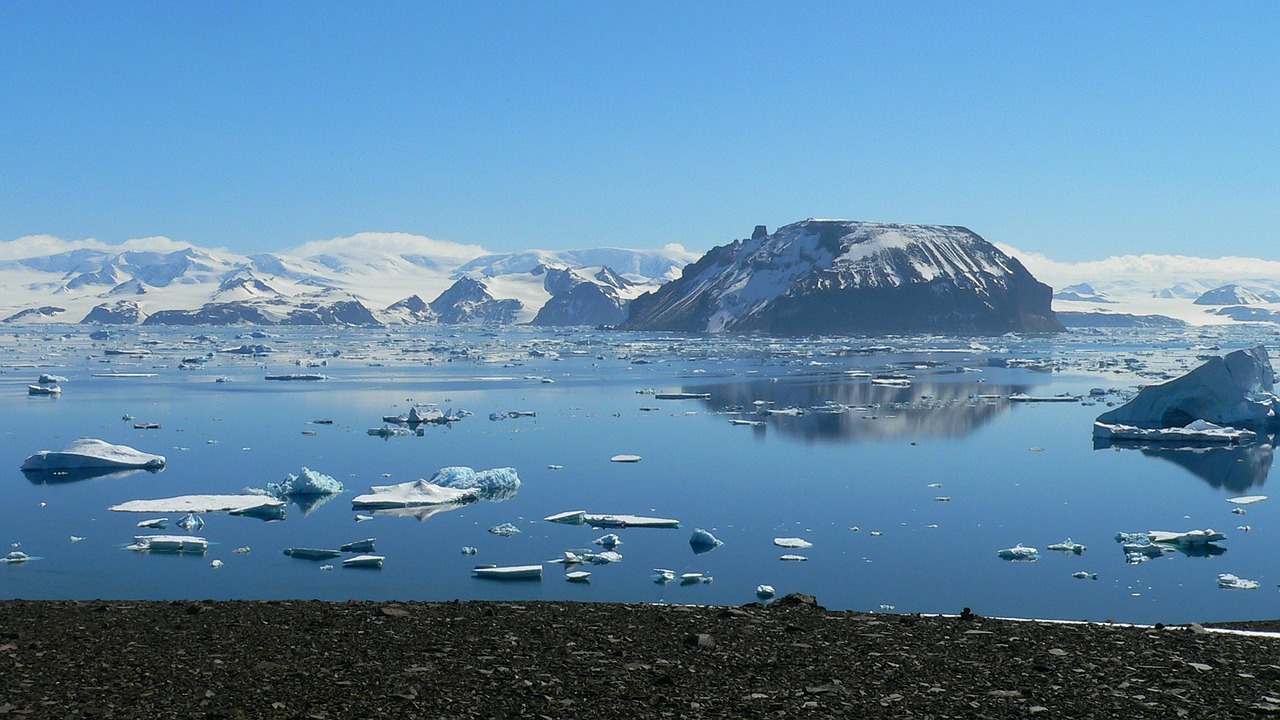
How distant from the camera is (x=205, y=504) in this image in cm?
1855

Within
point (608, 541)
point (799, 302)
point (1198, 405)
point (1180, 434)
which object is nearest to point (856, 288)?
point (799, 302)

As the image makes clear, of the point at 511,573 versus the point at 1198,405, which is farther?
the point at 1198,405

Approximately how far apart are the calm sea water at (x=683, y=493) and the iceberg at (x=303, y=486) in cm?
44

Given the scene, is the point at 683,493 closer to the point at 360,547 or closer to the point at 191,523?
the point at 360,547

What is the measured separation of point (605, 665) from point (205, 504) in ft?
40.2

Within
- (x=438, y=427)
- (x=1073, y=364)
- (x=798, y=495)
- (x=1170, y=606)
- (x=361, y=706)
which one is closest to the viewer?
(x=361, y=706)

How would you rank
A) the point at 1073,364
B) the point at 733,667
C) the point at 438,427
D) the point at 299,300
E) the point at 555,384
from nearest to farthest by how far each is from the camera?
the point at 733,667
the point at 438,427
the point at 555,384
the point at 1073,364
the point at 299,300

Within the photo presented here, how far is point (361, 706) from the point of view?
7242 mm

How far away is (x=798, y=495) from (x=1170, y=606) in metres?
8.31

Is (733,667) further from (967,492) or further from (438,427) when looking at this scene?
(438,427)

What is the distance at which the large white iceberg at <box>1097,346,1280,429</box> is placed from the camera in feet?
99.2

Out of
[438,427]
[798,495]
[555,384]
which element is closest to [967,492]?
[798,495]

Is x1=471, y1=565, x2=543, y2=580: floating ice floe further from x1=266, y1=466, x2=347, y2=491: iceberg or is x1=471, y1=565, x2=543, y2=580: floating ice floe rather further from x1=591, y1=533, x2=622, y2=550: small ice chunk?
x1=266, y1=466, x2=347, y2=491: iceberg

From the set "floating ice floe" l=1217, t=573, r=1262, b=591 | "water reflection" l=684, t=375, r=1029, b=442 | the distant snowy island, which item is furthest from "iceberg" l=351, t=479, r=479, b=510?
the distant snowy island
